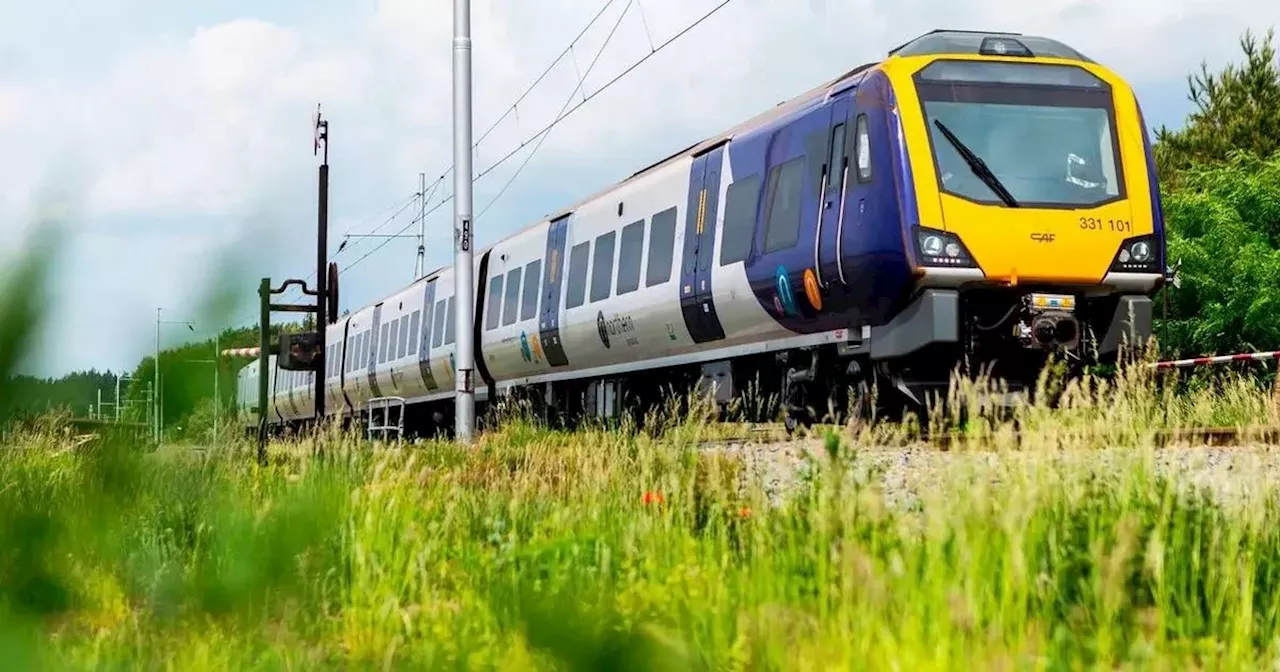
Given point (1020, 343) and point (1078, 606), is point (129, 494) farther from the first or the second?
point (1020, 343)

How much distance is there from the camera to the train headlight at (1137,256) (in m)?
10.4

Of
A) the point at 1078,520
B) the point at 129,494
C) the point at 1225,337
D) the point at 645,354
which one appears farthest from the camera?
the point at 1225,337

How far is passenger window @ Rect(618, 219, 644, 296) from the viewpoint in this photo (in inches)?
564

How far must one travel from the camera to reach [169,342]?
1.06 m

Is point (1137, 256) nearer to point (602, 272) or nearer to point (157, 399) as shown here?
point (602, 272)

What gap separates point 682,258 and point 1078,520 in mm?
8875

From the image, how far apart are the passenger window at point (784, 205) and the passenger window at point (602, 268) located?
146 inches

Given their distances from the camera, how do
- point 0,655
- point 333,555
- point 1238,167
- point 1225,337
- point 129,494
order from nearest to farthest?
point 0,655 < point 129,494 < point 333,555 < point 1225,337 < point 1238,167

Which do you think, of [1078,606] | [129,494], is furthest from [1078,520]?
[129,494]

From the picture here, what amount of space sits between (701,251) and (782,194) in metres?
1.61

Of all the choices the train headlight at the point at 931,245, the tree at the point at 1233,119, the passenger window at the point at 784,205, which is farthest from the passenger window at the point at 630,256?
the tree at the point at 1233,119

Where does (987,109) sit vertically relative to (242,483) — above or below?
above

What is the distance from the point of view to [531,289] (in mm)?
17984

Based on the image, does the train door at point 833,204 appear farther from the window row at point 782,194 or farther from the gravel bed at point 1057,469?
the gravel bed at point 1057,469
